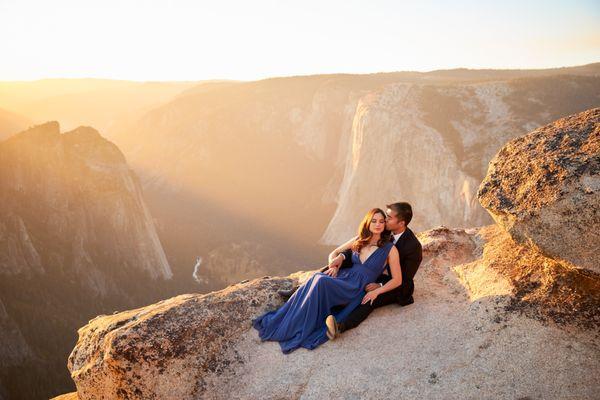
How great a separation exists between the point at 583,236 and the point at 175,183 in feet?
221

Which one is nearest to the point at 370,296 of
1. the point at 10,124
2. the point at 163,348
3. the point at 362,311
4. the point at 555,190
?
the point at 362,311

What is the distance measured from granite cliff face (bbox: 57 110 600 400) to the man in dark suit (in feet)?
0.69

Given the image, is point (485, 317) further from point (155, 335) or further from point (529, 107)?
point (529, 107)

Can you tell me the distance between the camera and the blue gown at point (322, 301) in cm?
734

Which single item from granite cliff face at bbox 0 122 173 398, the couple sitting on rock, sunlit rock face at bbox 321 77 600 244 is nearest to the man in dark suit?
the couple sitting on rock

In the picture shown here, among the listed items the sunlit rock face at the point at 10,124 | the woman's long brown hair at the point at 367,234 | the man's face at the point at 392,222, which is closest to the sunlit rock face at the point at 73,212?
the woman's long brown hair at the point at 367,234

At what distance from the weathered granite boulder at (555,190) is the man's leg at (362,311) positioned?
2.38 meters

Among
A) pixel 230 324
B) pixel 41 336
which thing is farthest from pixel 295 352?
pixel 41 336

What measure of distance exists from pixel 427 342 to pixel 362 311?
1174mm

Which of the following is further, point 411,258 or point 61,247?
point 61,247

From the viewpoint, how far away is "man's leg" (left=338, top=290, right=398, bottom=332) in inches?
290

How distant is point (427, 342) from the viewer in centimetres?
689

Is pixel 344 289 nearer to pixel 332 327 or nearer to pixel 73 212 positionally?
pixel 332 327

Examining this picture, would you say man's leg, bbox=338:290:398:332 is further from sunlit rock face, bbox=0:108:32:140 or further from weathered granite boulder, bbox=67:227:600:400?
sunlit rock face, bbox=0:108:32:140
